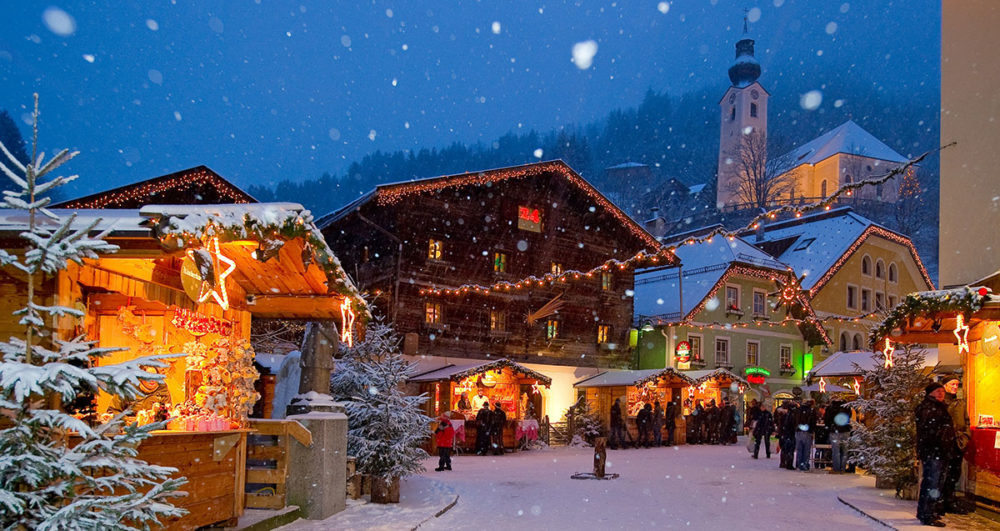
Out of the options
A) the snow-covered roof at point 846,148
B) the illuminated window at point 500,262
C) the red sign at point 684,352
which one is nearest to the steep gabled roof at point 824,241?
the red sign at point 684,352

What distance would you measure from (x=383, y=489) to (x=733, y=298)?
28.8 meters

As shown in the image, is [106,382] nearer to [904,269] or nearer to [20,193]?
[20,193]

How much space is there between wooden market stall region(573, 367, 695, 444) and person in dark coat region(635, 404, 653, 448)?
12.5 inches

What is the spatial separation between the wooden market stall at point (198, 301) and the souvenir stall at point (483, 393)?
12.8 m

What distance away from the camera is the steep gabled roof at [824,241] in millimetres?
40562

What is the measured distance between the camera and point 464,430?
23672 mm

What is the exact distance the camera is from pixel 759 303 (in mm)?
38938

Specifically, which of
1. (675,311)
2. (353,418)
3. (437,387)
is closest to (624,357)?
(675,311)

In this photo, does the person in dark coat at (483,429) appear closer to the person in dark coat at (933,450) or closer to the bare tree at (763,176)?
the person in dark coat at (933,450)

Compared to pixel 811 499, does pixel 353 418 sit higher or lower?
higher

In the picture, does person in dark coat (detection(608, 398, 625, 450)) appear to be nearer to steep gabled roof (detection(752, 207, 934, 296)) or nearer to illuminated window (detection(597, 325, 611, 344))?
illuminated window (detection(597, 325, 611, 344))

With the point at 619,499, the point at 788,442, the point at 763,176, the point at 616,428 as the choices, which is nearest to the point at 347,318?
the point at 619,499

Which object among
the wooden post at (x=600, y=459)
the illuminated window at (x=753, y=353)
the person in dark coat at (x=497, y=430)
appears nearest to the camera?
the wooden post at (x=600, y=459)

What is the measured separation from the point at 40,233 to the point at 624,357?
1217 inches
